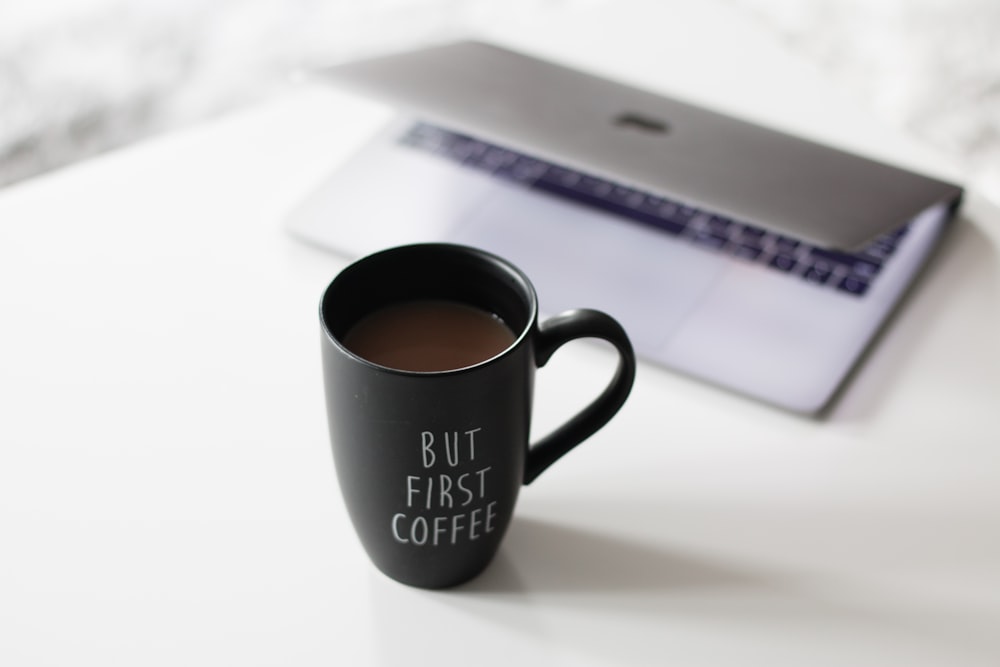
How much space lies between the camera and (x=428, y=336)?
0.51 m

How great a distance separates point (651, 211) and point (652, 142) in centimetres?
7

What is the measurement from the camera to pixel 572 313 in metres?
0.48

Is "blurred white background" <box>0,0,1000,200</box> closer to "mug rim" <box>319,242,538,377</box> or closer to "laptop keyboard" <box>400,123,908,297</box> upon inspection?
"laptop keyboard" <box>400,123,908,297</box>

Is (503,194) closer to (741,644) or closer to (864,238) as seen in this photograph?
(864,238)

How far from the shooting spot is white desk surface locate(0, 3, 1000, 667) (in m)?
0.51

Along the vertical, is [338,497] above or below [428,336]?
below

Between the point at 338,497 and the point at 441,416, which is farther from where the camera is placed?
the point at 338,497

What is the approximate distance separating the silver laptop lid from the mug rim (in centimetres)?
19

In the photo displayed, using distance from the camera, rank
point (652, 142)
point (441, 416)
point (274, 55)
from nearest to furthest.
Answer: point (441, 416) → point (652, 142) → point (274, 55)

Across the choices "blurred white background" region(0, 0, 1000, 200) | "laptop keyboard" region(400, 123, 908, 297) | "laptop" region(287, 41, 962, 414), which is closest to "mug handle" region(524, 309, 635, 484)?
"laptop" region(287, 41, 962, 414)

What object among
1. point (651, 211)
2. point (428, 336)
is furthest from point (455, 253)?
point (651, 211)

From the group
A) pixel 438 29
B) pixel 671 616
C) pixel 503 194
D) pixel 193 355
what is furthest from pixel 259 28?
pixel 671 616

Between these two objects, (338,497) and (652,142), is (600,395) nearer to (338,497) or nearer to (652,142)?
(338,497)

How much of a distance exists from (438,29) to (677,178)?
1.01 m
